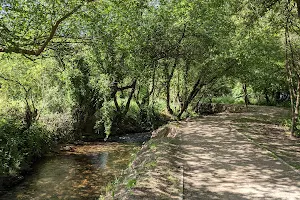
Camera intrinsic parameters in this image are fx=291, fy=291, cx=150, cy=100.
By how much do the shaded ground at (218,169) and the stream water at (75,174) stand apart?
92.0 inches

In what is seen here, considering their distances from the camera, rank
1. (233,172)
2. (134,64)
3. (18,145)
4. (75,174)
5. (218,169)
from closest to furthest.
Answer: (233,172)
(218,169)
(75,174)
(18,145)
(134,64)

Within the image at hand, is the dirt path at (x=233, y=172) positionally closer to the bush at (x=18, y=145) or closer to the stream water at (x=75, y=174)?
the stream water at (x=75, y=174)

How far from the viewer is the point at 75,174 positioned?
1166 centimetres

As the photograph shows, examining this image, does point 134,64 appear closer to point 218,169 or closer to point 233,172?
point 218,169

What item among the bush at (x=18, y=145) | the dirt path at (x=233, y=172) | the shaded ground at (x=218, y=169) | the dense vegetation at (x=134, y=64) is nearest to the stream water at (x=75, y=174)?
the bush at (x=18, y=145)

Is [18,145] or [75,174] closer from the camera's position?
[75,174]

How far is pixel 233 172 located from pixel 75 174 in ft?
22.0

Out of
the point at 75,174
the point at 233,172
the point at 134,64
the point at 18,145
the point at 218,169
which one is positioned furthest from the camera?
the point at 134,64

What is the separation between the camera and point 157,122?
23000 mm

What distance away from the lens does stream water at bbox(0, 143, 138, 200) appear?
961cm

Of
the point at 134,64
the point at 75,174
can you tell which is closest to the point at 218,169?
the point at 75,174

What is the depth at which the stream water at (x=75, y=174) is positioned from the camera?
31.5 ft

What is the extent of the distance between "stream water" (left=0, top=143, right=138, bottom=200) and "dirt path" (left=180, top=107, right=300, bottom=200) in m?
3.48

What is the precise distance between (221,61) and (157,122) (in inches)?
322
